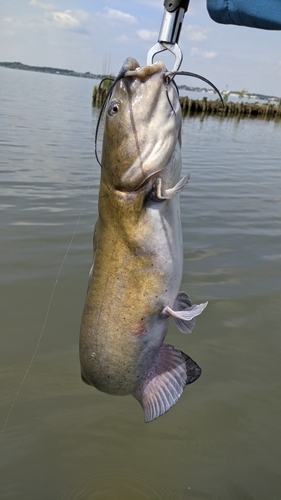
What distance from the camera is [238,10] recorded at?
75.9 inches

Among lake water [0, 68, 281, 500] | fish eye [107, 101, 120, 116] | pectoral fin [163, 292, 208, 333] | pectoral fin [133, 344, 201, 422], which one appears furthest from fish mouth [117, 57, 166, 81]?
lake water [0, 68, 281, 500]

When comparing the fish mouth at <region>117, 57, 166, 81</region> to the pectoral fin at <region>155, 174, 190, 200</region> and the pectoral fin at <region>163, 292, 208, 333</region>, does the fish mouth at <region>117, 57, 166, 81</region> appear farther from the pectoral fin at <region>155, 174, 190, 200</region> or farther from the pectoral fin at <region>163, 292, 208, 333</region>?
the pectoral fin at <region>163, 292, 208, 333</region>

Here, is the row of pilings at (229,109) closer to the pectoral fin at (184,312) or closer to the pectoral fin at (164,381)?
the pectoral fin at (184,312)

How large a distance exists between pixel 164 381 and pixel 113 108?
4.70 ft

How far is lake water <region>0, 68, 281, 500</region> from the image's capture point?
271 centimetres

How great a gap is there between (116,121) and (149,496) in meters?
2.28

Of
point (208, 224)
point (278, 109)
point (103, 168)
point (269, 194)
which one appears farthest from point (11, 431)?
point (278, 109)

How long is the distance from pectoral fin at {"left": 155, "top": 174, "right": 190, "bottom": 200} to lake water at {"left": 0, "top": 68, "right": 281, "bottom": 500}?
191 centimetres

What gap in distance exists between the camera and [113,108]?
6.58ft

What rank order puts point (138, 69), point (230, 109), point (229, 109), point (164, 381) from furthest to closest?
point (230, 109) → point (229, 109) → point (164, 381) → point (138, 69)

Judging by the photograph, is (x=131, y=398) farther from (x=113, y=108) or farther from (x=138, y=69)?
(x=138, y=69)

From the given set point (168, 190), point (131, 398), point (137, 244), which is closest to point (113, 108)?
point (168, 190)

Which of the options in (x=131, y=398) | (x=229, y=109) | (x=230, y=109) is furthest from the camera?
(x=230, y=109)

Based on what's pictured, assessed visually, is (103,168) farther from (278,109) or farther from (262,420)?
(278,109)
